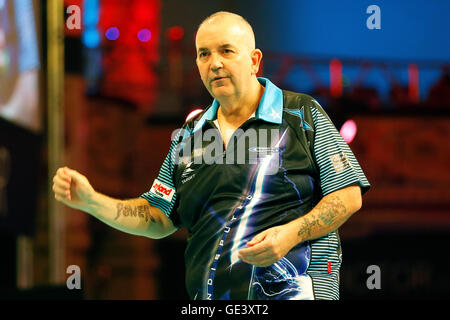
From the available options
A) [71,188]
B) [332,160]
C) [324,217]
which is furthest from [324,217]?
[71,188]

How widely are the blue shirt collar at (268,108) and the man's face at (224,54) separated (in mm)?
122

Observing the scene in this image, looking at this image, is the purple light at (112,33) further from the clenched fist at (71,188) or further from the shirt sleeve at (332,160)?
the shirt sleeve at (332,160)

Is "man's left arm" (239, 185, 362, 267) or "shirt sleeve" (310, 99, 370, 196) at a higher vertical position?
"shirt sleeve" (310, 99, 370, 196)

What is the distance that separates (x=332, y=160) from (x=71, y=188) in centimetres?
92

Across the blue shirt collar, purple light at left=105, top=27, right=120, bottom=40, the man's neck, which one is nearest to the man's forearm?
the blue shirt collar

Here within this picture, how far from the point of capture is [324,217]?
231cm

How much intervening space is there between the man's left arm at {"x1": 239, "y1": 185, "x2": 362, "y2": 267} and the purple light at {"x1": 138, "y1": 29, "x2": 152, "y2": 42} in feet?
27.6

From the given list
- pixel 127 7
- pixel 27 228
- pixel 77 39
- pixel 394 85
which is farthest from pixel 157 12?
pixel 27 228

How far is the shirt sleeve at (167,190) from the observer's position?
2.71 m

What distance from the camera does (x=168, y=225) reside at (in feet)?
8.95

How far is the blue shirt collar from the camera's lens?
2.50 meters

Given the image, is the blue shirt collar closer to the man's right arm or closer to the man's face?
the man's face

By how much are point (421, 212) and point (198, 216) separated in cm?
867

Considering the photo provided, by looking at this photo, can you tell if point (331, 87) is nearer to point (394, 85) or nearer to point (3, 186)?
point (394, 85)
